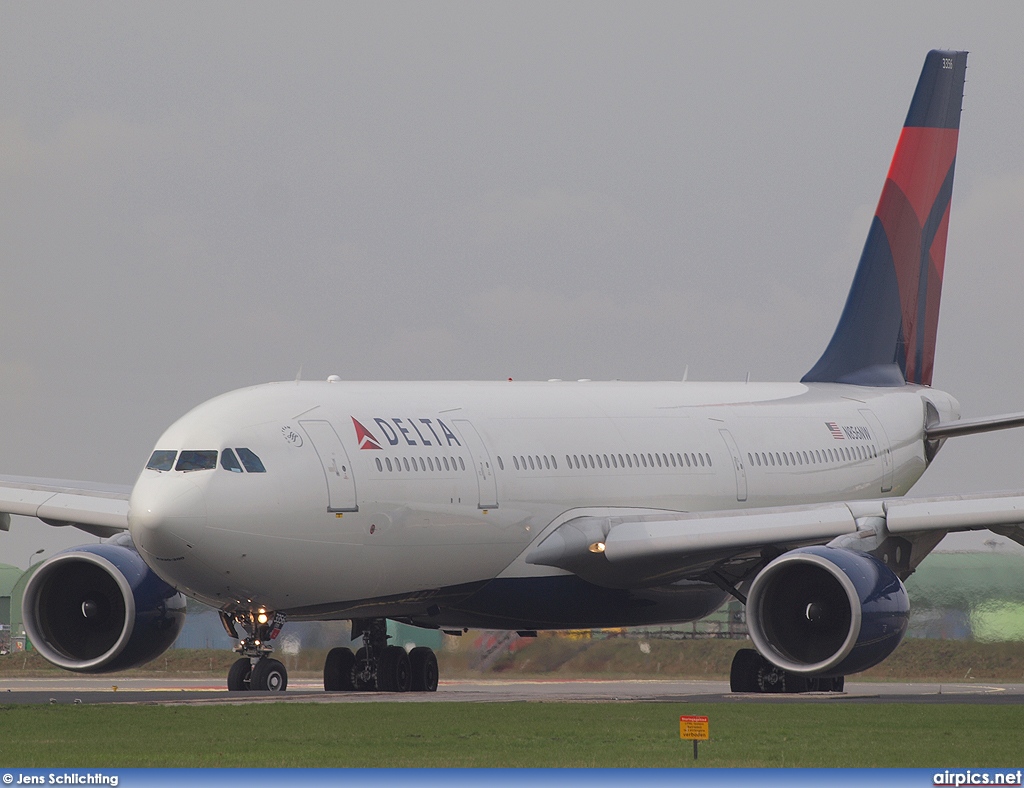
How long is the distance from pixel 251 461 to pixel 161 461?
1017 mm

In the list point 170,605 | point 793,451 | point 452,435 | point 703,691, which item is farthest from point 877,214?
point 170,605

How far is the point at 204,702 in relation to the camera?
78.6 ft

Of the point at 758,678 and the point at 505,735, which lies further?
the point at 758,678

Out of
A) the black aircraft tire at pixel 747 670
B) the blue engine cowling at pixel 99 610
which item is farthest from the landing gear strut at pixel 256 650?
the black aircraft tire at pixel 747 670

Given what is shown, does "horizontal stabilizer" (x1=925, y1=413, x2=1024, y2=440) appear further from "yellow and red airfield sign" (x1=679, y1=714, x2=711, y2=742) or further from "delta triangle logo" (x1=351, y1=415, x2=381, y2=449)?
"yellow and red airfield sign" (x1=679, y1=714, x2=711, y2=742)

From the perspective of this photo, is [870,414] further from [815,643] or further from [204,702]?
[204,702]

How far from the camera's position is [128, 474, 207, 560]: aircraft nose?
2255 cm

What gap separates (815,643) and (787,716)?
11.6 ft

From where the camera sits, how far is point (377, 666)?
28828 millimetres

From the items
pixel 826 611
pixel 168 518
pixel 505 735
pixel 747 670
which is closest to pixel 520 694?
pixel 747 670

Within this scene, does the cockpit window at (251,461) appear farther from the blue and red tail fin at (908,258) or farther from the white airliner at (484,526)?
the blue and red tail fin at (908,258)

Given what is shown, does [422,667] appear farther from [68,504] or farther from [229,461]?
[229,461]

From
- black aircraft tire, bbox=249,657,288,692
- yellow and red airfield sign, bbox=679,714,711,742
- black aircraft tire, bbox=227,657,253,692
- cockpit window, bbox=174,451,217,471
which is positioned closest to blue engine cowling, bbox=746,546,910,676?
black aircraft tire, bbox=249,657,288,692

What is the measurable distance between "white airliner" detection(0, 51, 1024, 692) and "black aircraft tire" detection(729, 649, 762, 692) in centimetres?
3
